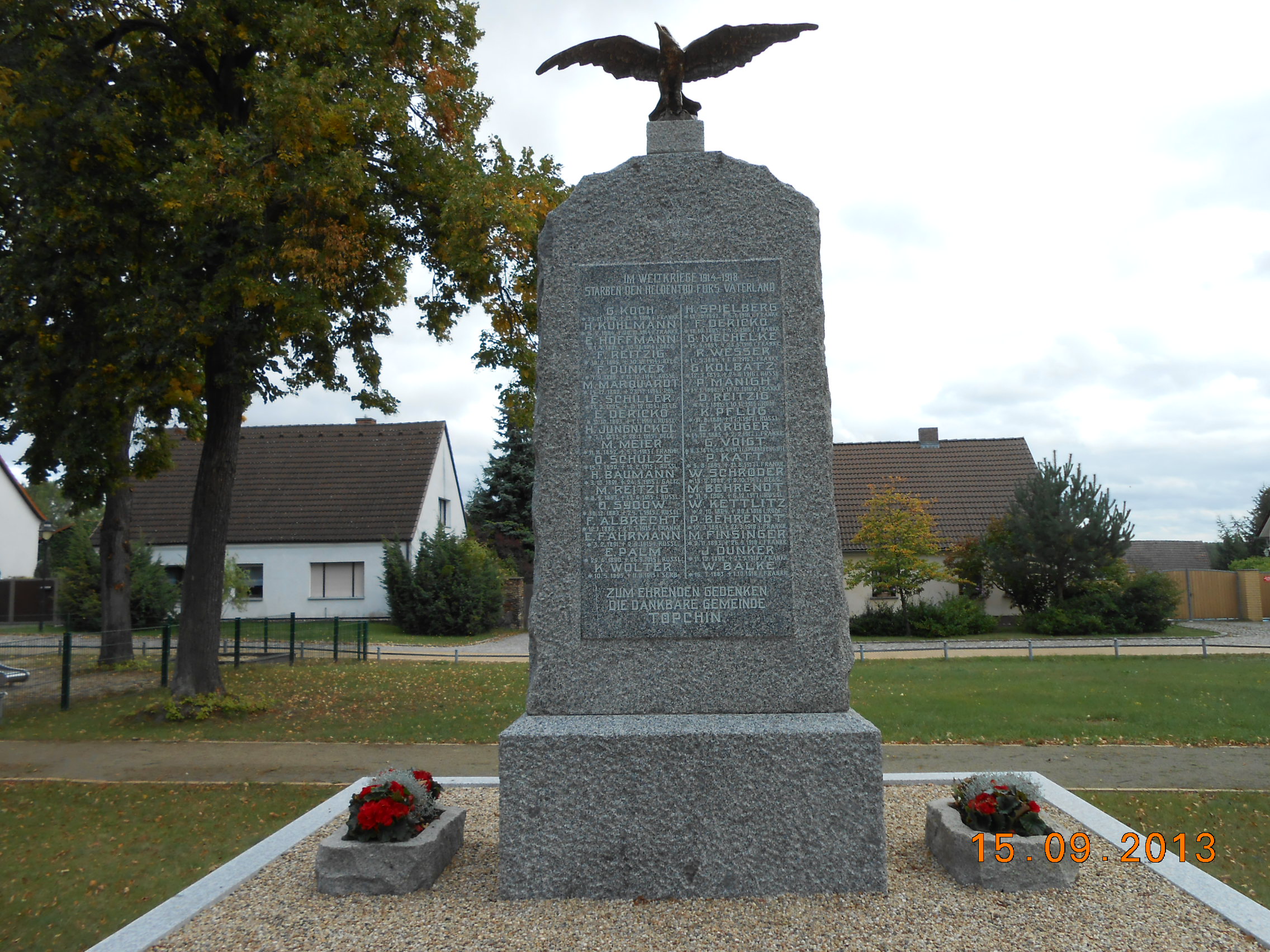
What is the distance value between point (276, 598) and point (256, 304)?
21.6 m

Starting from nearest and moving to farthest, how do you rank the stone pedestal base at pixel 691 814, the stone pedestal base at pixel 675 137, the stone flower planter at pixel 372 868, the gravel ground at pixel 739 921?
the gravel ground at pixel 739 921
the stone pedestal base at pixel 691 814
the stone flower planter at pixel 372 868
the stone pedestal base at pixel 675 137

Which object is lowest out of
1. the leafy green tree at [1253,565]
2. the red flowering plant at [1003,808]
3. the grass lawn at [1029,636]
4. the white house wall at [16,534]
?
the grass lawn at [1029,636]

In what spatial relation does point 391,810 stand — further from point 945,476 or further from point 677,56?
point 945,476

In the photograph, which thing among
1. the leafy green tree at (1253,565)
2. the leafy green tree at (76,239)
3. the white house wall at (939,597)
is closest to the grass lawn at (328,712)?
the leafy green tree at (76,239)

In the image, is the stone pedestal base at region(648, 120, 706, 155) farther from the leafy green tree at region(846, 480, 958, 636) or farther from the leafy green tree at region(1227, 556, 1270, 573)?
the leafy green tree at region(1227, 556, 1270, 573)

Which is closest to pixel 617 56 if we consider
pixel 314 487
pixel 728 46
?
pixel 728 46

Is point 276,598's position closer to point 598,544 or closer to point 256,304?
point 256,304

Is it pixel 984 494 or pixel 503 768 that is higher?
pixel 984 494

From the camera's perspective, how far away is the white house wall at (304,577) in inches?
1173

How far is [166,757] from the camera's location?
9586 millimetres

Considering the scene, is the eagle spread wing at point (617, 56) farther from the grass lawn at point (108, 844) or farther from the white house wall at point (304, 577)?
the white house wall at point (304, 577)

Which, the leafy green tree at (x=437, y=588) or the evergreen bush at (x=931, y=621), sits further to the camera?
the leafy green tree at (x=437, y=588)

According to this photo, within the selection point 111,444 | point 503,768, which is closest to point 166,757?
point 111,444

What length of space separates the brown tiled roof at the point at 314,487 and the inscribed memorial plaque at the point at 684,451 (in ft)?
85.9
